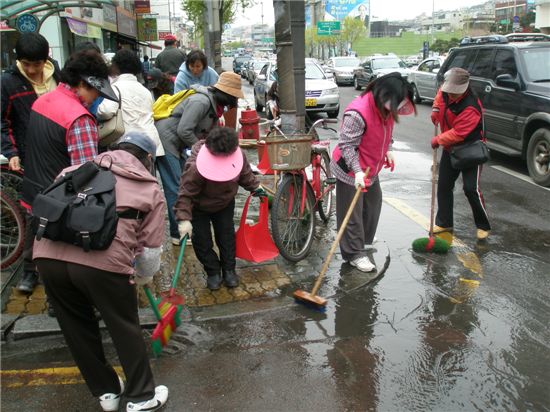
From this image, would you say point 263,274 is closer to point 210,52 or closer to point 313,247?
point 313,247

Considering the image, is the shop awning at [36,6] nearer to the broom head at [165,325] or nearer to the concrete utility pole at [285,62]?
the concrete utility pole at [285,62]

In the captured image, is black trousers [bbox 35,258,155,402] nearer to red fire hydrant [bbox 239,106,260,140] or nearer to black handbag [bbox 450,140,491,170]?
black handbag [bbox 450,140,491,170]

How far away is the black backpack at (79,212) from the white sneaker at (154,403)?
0.94 meters

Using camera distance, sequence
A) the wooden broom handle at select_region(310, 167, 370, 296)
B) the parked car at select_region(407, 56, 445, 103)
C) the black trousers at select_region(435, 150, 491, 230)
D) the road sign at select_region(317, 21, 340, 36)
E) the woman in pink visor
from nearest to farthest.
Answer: the woman in pink visor < the wooden broom handle at select_region(310, 167, 370, 296) < the black trousers at select_region(435, 150, 491, 230) < the parked car at select_region(407, 56, 445, 103) < the road sign at select_region(317, 21, 340, 36)

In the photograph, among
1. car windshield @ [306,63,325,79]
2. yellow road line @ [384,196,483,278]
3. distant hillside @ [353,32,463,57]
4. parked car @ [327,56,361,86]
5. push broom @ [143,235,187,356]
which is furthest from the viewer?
distant hillside @ [353,32,463,57]

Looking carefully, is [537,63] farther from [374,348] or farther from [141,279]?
[141,279]

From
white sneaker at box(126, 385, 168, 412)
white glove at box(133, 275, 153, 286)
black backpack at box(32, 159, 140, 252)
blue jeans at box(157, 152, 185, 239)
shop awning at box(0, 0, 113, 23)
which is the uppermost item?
shop awning at box(0, 0, 113, 23)

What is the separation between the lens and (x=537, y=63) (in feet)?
29.1

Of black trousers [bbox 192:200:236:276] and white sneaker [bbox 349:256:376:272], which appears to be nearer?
black trousers [bbox 192:200:236:276]

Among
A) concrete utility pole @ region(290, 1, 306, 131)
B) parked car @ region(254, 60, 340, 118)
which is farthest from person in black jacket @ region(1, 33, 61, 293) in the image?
parked car @ region(254, 60, 340, 118)

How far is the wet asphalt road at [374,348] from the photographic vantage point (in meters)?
3.22

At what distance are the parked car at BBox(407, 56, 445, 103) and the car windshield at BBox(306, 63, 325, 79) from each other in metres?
3.41

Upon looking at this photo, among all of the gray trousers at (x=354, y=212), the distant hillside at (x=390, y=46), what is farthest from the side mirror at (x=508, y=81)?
the distant hillside at (x=390, y=46)

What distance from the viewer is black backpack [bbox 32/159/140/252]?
2.53m
